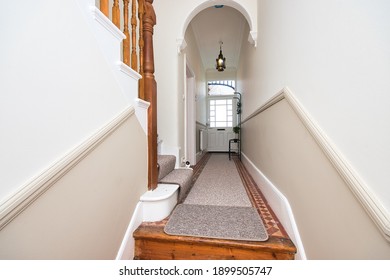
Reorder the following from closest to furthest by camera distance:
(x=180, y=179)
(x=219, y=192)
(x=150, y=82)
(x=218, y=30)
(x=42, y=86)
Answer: (x=42, y=86) < (x=150, y=82) < (x=180, y=179) < (x=219, y=192) < (x=218, y=30)

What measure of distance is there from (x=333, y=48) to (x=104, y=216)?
1.34m

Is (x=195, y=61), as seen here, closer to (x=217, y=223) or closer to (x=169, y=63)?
(x=169, y=63)


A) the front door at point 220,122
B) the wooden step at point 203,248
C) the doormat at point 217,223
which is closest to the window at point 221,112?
the front door at point 220,122

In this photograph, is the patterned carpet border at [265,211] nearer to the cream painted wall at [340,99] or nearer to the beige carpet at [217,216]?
the beige carpet at [217,216]

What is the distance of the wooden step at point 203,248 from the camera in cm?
105

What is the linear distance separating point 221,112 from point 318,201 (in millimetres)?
6195

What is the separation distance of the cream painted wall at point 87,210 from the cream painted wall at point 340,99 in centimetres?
106

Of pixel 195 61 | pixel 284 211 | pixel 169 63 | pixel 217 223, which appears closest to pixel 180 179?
pixel 217 223

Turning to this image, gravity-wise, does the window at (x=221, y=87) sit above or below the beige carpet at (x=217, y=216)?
above

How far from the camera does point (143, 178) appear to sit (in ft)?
4.58

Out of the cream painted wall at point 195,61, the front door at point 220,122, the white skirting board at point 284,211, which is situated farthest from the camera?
the front door at point 220,122

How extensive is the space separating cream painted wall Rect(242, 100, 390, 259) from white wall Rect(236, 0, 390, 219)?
0.12 metres

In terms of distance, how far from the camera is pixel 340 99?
0.72 meters
